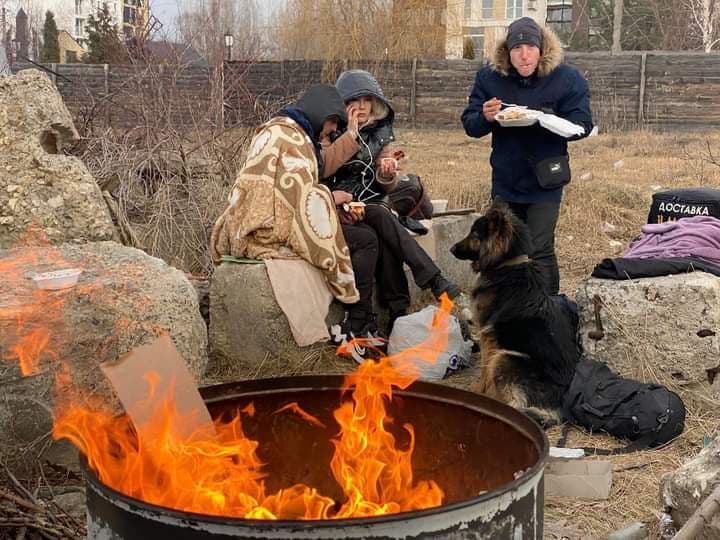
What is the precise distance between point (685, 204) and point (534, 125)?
1.08m

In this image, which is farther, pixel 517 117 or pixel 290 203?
pixel 517 117

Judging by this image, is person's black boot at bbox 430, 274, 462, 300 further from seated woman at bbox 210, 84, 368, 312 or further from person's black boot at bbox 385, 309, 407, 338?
seated woman at bbox 210, 84, 368, 312

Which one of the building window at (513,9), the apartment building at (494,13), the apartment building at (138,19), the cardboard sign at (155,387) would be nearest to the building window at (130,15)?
the apartment building at (138,19)

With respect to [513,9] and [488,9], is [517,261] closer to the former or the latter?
[513,9]

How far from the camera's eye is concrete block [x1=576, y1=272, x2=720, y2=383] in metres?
4.58

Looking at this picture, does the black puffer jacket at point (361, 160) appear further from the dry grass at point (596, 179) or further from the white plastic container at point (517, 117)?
the dry grass at point (596, 179)

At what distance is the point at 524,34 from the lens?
5.38 m

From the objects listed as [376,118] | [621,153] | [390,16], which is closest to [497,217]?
[376,118]

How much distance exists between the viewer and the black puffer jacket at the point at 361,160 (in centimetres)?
584

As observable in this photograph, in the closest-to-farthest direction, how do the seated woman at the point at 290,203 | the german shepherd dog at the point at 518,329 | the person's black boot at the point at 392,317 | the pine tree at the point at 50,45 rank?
1. the german shepherd dog at the point at 518,329
2. the seated woman at the point at 290,203
3. the person's black boot at the point at 392,317
4. the pine tree at the point at 50,45

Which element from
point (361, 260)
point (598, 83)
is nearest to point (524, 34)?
point (361, 260)

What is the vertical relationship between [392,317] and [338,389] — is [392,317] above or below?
below

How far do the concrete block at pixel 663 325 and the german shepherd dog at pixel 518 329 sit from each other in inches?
10.1

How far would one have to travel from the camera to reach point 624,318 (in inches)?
185
